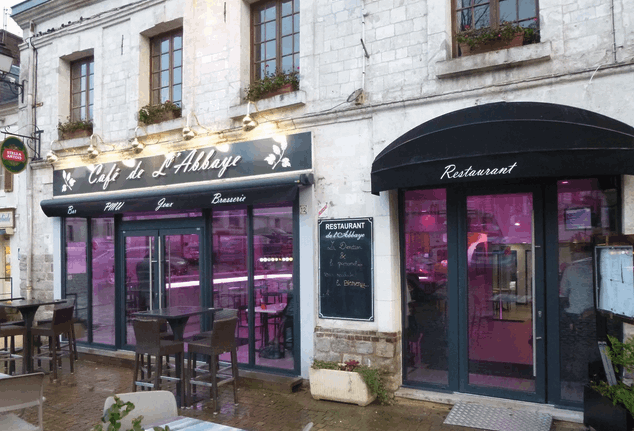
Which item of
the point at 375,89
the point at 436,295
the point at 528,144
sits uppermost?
the point at 375,89

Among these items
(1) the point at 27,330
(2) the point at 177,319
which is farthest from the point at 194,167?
(1) the point at 27,330

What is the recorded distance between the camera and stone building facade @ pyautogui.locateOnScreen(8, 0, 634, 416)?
5555 millimetres

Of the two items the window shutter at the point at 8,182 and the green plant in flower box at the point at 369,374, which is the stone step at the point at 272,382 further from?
the window shutter at the point at 8,182

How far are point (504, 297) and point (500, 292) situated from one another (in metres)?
0.07

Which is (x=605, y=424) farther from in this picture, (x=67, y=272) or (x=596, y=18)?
(x=67, y=272)

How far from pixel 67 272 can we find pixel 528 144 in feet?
29.0

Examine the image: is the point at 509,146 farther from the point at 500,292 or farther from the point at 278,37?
the point at 278,37

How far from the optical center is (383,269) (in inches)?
258

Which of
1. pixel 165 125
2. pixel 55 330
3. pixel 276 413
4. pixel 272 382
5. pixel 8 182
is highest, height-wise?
pixel 165 125

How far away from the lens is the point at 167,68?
9.24m

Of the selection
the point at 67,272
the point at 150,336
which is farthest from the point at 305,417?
the point at 67,272

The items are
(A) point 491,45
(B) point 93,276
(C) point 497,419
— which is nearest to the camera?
(C) point 497,419

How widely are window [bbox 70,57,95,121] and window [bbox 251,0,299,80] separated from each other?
407cm

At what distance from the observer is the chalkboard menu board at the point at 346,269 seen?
665cm
